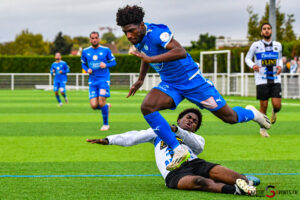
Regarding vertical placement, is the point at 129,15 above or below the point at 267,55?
above

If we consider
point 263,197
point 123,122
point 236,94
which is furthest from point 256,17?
point 263,197

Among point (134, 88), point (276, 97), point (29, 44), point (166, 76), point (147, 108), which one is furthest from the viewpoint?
point (29, 44)

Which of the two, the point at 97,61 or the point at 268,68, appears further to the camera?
the point at 97,61

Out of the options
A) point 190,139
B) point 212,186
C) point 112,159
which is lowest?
point 112,159

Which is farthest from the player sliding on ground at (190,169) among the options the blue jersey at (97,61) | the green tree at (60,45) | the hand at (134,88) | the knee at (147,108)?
the green tree at (60,45)

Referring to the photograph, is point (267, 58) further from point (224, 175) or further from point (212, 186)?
point (212, 186)

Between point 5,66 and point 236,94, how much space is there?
33.3m

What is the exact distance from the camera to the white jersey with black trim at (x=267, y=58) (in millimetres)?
11672

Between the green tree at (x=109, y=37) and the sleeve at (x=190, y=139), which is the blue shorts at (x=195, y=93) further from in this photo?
the green tree at (x=109, y=37)

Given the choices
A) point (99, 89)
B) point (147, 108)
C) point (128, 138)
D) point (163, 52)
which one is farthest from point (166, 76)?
point (99, 89)

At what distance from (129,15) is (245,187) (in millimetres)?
2214

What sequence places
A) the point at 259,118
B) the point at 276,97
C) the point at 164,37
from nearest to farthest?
the point at 164,37
the point at 259,118
the point at 276,97

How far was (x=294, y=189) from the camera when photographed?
234 inches

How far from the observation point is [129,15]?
625cm
